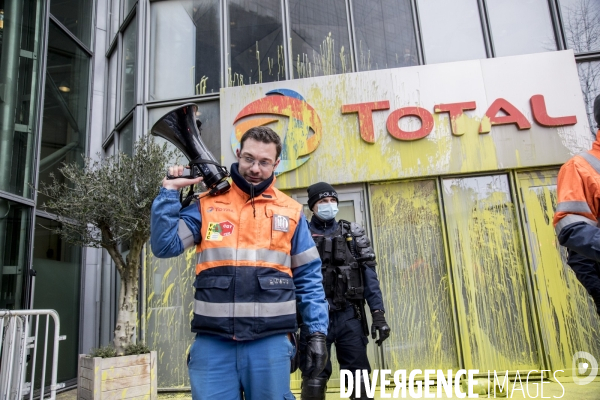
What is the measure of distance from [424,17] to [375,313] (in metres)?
4.70

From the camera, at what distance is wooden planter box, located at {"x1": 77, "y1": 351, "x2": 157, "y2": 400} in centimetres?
444

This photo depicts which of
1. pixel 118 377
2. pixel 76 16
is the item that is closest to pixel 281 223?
pixel 118 377

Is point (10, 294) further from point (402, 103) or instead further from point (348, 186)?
point (402, 103)

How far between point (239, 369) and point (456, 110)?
4.78 metres

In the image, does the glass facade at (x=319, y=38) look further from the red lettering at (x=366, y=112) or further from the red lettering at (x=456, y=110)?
the red lettering at (x=456, y=110)

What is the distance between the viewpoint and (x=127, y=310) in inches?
195

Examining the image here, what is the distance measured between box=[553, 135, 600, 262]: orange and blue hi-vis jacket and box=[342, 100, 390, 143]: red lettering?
3378mm

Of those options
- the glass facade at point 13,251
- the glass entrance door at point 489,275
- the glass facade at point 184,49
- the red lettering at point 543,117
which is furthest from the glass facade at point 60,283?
the red lettering at point 543,117

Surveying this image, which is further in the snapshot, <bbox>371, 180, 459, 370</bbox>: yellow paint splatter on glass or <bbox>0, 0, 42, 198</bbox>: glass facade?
<bbox>0, 0, 42, 198</bbox>: glass facade

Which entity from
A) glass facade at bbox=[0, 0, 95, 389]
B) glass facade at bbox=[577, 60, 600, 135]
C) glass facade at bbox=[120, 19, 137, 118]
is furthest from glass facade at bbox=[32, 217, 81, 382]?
glass facade at bbox=[577, 60, 600, 135]

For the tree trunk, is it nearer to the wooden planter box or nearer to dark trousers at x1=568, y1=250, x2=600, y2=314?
the wooden planter box

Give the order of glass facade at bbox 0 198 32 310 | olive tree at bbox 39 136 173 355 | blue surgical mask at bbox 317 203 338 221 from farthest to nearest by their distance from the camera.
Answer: glass facade at bbox 0 198 32 310
olive tree at bbox 39 136 173 355
blue surgical mask at bbox 317 203 338 221

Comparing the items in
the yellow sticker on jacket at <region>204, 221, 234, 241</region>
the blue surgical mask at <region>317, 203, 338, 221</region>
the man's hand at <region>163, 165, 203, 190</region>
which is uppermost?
the blue surgical mask at <region>317, 203, 338, 221</region>

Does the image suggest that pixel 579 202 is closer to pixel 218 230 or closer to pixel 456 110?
pixel 218 230
